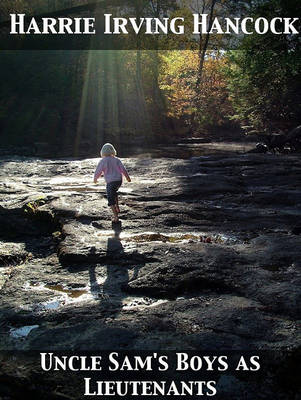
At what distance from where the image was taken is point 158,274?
4906mm

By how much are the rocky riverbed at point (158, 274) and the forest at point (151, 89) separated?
15.4 metres

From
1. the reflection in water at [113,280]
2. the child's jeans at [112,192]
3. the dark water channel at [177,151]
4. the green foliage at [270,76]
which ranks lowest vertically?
the reflection in water at [113,280]

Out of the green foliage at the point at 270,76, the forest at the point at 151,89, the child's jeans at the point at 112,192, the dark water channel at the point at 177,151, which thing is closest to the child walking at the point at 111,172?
the child's jeans at the point at 112,192

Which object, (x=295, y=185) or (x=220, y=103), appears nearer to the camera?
(x=295, y=185)

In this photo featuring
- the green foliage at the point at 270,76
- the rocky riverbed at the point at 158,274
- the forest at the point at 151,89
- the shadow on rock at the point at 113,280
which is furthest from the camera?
the forest at the point at 151,89

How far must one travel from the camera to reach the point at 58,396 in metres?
2.86

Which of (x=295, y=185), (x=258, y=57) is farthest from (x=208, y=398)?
(x=258, y=57)

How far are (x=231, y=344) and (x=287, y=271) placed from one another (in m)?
1.86

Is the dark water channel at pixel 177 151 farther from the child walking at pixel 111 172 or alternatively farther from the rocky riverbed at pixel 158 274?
the child walking at pixel 111 172

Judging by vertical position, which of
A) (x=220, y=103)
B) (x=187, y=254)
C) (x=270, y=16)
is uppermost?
(x=270, y=16)

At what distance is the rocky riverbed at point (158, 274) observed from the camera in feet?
11.3

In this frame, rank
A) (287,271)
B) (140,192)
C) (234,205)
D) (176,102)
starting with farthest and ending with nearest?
(176,102)
(140,192)
(234,205)
(287,271)

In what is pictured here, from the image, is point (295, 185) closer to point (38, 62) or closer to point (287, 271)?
point (287, 271)

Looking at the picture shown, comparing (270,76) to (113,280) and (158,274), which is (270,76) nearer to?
(158,274)
